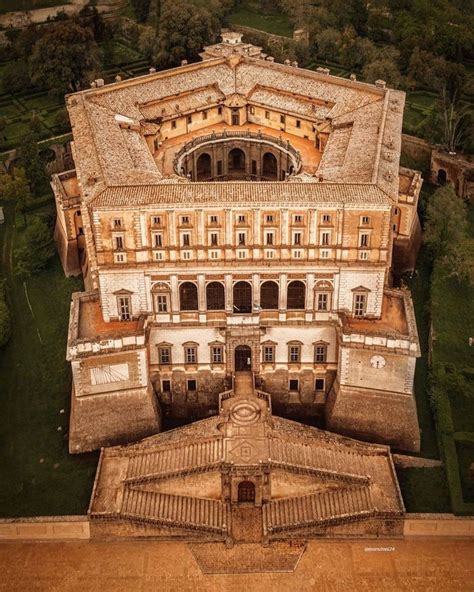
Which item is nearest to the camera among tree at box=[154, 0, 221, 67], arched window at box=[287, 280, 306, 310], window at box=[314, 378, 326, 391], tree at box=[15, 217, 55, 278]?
arched window at box=[287, 280, 306, 310]

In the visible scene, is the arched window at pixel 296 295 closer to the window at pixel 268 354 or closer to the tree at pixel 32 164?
the window at pixel 268 354

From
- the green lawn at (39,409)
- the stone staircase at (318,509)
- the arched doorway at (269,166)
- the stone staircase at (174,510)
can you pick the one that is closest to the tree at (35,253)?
the green lawn at (39,409)

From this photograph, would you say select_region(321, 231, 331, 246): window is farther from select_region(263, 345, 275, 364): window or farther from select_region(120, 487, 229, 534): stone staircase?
select_region(120, 487, 229, 534): stone staircase

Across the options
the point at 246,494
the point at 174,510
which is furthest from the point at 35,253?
the point at 246,494

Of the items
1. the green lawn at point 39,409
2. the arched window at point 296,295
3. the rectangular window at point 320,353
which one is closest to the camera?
the green lawn at point 39,409

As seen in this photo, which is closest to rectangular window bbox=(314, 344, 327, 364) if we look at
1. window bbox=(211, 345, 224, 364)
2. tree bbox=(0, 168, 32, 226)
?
window bbox=(211, 345, 224, 364)

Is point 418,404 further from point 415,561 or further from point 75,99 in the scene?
point 75,99
